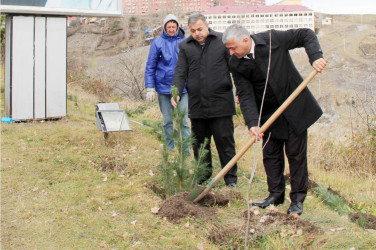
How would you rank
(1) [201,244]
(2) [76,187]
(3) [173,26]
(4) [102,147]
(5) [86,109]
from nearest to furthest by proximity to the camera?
(1) [201,244]
(2) [76,187]
(3) [173,26]
(4) [102,147]
(5) [86,109]

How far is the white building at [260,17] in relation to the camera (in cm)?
1719

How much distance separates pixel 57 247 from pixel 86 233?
0.31 metres

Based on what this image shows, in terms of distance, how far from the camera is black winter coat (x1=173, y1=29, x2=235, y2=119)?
4.57m

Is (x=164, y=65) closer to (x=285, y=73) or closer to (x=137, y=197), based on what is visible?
(x=137, y=197)

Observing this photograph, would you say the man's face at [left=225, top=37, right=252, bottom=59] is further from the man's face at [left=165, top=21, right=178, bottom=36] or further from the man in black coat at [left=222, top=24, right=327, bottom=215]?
the man's face at [left=165, top=21, right=178, bottom=36]

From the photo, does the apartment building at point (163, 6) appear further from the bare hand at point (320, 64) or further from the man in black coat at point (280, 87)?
the bare hand at point (320, 64)

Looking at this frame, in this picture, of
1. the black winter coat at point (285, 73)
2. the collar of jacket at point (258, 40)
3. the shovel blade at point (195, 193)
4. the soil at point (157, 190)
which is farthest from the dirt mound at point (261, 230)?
the collar of jacket at point (258, 40)

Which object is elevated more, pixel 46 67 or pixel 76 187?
pixel 46 67

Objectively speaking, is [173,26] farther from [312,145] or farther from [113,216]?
[312,145]

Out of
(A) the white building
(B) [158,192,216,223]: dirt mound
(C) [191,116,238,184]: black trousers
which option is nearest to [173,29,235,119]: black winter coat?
(C) [191,116,238,184]: black trousers

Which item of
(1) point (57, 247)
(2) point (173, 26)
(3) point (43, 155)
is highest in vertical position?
(2) point (173, 26)

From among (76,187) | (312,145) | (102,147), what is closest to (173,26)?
(102,147)

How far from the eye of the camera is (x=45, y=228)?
3.59 m

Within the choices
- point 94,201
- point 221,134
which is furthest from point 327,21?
point 94,201
